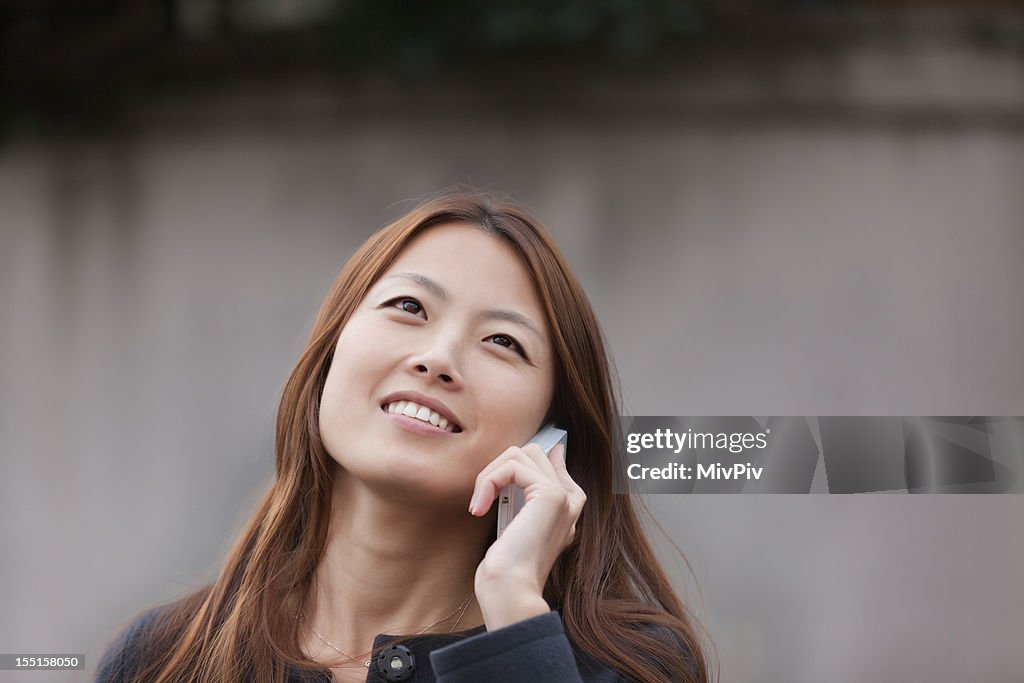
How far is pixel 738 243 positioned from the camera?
10.4 ft

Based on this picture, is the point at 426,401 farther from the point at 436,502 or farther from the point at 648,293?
the point at 648,293

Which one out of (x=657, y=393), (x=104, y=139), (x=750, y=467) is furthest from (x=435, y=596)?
(x=104, y=139)

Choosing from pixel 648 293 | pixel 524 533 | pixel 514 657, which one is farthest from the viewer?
pixel 648 293

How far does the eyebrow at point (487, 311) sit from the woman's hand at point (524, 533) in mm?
187

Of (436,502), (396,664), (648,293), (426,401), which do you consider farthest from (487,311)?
(648,293)

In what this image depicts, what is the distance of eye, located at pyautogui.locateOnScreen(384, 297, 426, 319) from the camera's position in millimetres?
1598

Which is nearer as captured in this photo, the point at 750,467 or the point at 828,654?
the point at 750,467

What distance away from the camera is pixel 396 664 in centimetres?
149

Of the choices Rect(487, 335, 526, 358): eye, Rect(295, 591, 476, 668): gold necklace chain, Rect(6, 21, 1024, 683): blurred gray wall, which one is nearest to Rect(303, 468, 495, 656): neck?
Rect(295, 591, 476, 668): gold necklace chain

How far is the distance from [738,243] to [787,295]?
208mm

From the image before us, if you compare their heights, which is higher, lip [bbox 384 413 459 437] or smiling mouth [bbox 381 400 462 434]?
smiling mouth [bbox 381 400 462 434]

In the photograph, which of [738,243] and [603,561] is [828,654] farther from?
[603,561]

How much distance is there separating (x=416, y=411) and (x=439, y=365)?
71mm

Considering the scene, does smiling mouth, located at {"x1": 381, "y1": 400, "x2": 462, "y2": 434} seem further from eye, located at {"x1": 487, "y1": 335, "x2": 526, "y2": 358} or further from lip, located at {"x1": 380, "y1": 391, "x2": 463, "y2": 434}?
eye, located at {"x1": 487, "y1": 335, "x2": 526, "y2": 358}
